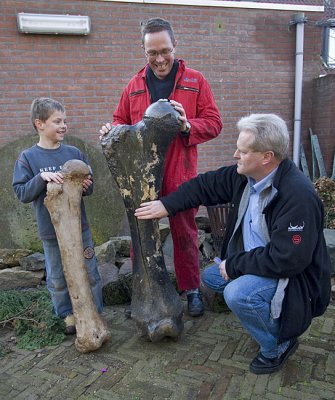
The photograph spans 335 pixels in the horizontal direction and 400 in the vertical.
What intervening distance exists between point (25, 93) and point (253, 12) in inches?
130

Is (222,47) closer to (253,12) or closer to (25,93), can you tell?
(253,12)

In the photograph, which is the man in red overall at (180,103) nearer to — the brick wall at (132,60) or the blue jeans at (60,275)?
the blue jeans at (60,275)

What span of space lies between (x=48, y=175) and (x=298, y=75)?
444 cm

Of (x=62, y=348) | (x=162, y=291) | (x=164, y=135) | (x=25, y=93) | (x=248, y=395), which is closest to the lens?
(x=248, y=395)

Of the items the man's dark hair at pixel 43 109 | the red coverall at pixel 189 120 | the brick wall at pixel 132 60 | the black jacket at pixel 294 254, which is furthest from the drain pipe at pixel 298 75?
the man's dark hair at pixel 43 109

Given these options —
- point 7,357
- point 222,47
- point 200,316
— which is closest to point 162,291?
point 200,316

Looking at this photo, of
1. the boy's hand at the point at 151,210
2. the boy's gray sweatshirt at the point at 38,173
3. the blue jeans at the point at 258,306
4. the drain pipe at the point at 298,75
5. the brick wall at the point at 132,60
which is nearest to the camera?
the blue jeans at the point at 258,306

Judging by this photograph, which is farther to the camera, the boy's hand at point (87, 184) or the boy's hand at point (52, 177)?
the boy's hand at point (87, 184)

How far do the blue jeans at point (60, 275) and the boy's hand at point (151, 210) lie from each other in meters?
0.63

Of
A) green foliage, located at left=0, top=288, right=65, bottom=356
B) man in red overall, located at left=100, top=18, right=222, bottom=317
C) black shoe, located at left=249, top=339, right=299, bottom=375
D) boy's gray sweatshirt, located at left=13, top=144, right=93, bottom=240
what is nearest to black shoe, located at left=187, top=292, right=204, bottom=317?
man in red overall, located at left=100, top=18, right=222, bottom=317

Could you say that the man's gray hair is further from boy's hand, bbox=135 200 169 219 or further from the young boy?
the young boy

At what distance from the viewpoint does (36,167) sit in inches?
101

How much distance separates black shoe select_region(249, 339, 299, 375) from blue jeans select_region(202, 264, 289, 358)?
37 millimetres

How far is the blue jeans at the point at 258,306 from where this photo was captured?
6.73ft
